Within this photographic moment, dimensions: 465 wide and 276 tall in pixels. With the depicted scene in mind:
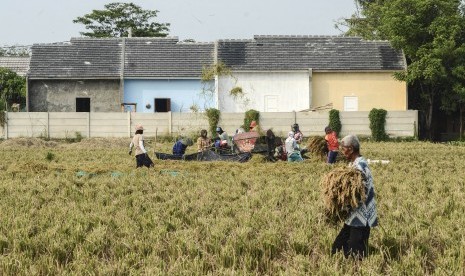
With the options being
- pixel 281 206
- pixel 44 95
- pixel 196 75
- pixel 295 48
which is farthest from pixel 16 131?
pixel 281 206

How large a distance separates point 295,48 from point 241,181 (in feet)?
77.1

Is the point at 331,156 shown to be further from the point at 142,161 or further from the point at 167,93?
the point at 167,93

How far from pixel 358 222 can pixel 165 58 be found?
101 ft

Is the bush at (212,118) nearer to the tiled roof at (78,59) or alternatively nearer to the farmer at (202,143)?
the tiled roof at (78,59)

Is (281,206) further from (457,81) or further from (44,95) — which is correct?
(44,95)

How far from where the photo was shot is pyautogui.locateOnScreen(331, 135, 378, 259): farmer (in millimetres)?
6414

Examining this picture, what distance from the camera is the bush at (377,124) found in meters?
30.9

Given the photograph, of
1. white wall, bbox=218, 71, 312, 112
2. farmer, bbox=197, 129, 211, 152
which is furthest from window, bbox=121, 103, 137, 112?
farmer, bbox=197, 129, 211, 152

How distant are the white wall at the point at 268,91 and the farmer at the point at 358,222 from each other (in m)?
28.0

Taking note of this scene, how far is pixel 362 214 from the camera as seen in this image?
6.44m

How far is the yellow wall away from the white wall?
1.99 feet

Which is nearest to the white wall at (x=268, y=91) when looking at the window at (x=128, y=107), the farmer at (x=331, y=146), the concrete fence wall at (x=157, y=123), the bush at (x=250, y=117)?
the concrete fence wall at (x=157, y=123)

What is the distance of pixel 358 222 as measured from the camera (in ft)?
21.1

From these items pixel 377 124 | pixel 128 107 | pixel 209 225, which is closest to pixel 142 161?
pixel 209 225
